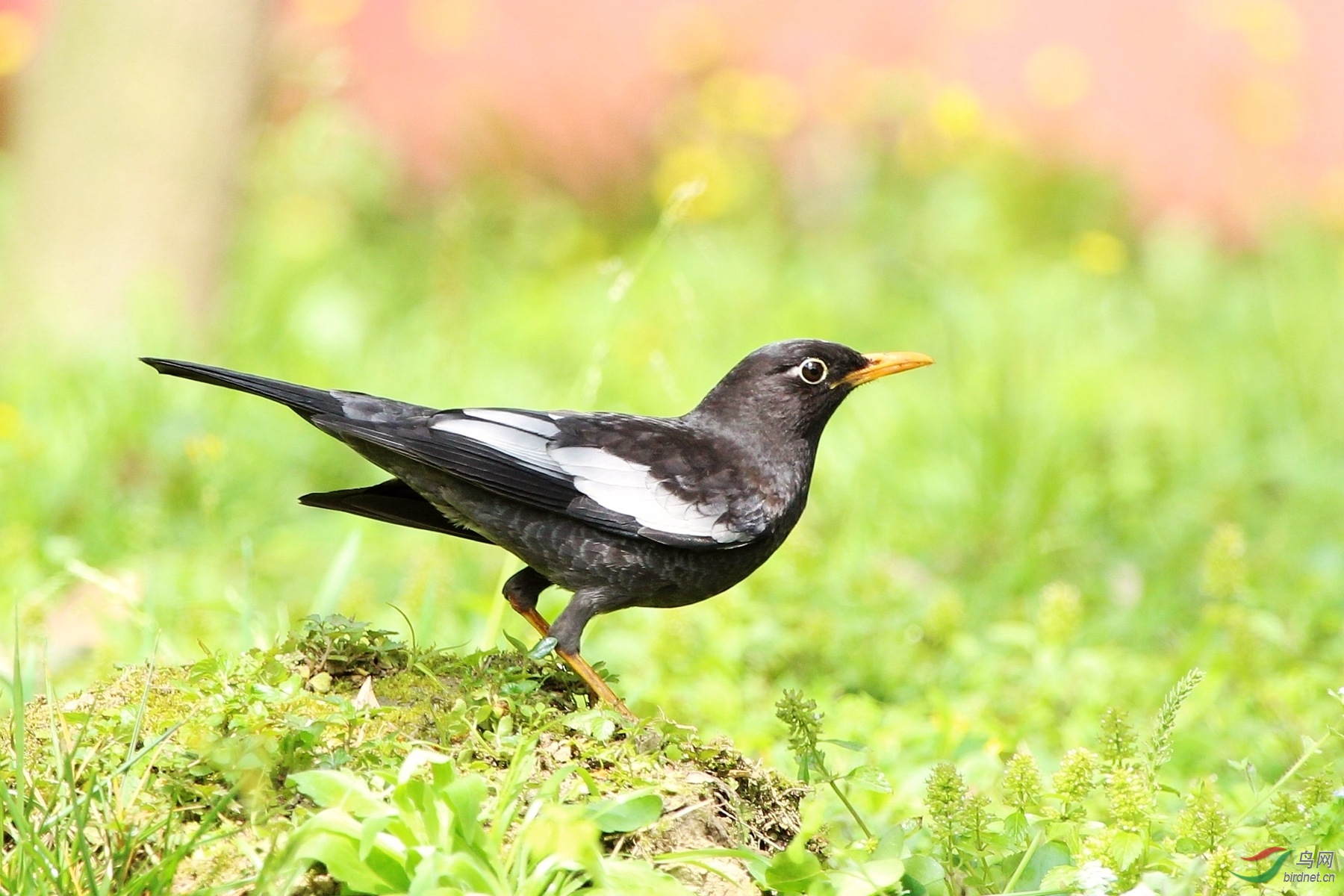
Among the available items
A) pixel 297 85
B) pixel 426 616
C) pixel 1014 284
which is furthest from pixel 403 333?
pixel 426 616

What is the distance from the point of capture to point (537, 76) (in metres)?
9.74

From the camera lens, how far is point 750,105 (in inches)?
361

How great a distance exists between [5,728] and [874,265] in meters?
6.43

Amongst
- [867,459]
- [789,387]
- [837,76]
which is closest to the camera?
[789,387]

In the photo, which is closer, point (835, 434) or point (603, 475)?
point (603, 475)

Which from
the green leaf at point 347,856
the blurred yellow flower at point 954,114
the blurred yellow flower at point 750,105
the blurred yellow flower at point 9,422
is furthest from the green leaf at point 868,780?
the blurred yellow flower at point 750,105

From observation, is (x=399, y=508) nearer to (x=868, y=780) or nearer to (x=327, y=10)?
(x=868, y=780)

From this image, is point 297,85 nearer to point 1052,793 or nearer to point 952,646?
point 952,646

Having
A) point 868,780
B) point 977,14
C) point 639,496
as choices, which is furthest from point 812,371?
point 977,14

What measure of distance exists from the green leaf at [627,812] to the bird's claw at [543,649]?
0.59m

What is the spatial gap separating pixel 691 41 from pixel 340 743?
768 centimetres

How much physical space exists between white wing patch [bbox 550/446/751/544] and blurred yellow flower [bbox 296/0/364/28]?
722 cm

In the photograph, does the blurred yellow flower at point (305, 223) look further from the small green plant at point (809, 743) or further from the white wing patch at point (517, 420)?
the small green plant at point (809, 743)

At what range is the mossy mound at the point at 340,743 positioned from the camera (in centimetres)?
240
